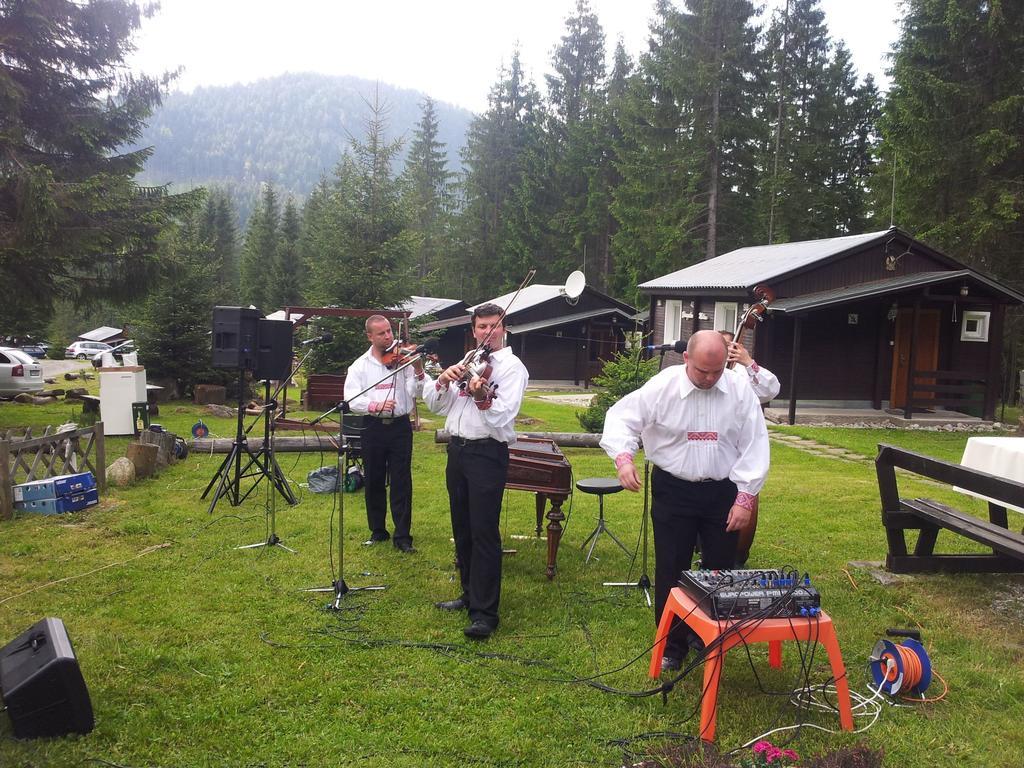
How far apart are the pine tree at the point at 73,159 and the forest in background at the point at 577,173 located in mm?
41

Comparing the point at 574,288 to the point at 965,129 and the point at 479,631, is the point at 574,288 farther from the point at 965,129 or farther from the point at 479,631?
the point at 965,129

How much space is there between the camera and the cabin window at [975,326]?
60.8 feet

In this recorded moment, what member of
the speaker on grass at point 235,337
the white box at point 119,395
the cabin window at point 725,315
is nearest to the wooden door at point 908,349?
the cabin window at point 725,315

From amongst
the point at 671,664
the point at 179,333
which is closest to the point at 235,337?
the point at 671,664

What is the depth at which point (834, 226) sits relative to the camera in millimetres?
32969

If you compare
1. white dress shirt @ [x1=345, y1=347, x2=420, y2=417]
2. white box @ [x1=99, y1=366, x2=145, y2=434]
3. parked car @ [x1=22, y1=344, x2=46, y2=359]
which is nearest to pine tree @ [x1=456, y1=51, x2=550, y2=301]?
parked car @ [x1=22, y1=344, x2=46, y2=359]

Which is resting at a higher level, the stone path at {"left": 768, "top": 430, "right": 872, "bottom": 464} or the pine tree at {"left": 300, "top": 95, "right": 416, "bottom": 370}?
the pine tree at {"left": 300, "top": 95, "right": 416, "bottom": 370}

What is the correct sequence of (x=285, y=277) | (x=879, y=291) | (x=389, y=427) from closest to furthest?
(x=389, y=427) < (x=879, y=291) < (x=285, y=277)

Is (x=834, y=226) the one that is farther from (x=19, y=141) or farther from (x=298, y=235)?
(x=298, y=235)

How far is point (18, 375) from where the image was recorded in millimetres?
20016

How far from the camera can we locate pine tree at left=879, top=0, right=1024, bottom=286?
2117cm

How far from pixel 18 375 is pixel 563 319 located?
17.1 metres

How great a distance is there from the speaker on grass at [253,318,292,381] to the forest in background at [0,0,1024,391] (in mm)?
7721

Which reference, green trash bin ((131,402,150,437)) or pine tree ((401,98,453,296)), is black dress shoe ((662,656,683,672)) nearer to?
green trash bin ((131,402,150,437))
